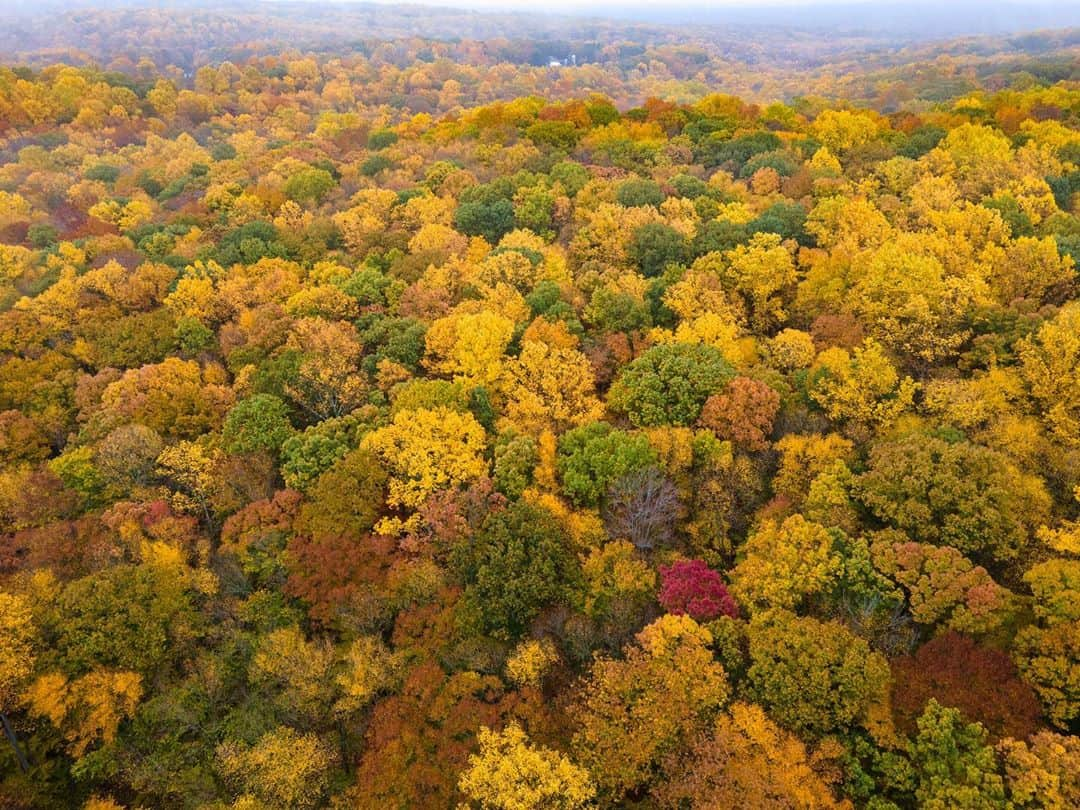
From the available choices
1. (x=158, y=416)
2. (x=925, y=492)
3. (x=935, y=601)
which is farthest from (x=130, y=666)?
(x=925, y=492)

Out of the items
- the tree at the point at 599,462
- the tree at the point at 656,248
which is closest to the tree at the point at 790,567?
the tree at the point at 599,462

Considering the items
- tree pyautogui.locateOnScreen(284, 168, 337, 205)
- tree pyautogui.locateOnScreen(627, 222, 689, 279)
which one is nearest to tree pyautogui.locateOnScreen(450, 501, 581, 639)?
tree pyautogui.locateOnScreen(627, 222, 689, 279)

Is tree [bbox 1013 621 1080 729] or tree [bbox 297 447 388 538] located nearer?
tree [bbox 1013 621 1080 729]

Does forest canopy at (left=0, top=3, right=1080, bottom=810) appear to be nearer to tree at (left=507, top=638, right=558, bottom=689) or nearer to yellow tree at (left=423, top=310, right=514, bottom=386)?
tree at (left=507, top=638, right=558, bottom=689)

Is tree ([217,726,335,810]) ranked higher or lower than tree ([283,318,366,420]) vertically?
lower

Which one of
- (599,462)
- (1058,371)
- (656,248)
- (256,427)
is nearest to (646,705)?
(599,462)

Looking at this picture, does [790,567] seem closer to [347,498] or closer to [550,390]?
[550,390]

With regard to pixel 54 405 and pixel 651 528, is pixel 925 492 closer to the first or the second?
pixel 651 528

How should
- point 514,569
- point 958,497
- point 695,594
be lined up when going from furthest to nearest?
point 514,569 → point 958,497 → point 695,594
